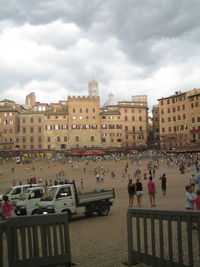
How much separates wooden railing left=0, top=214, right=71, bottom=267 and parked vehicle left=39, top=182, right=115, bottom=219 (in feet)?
23.2

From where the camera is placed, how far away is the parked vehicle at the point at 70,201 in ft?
Result: 44.8

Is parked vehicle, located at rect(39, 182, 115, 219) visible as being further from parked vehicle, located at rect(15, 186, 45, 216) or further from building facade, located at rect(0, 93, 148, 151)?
building facade, located at rect(0, 93, 148, 151)

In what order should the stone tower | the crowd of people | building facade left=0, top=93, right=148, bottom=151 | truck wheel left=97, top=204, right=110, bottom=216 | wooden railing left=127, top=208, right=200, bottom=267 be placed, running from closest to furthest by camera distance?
1. wooden railing left=127, top=208, right=200, bottom=267
2. truck wheel left=97, top=204, right=110, bottom=216
3. the crowd of people
4. building facade left=0, top=93, right=148, bottom=151
5. the stone tower

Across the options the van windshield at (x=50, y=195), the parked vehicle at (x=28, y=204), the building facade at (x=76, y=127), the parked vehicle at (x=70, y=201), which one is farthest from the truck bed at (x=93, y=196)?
the building facade at (x=76, y=127)

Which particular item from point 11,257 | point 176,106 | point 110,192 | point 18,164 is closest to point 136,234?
point 11,257

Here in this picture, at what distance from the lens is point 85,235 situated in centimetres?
1050

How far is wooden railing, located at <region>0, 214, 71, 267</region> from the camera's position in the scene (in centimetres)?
612

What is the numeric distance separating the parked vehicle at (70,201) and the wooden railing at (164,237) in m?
6.92

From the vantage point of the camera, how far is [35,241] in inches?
246

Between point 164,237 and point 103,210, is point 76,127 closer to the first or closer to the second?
point 103,210

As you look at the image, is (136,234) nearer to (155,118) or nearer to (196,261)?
(196,261)

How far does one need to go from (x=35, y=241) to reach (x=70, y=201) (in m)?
7.94

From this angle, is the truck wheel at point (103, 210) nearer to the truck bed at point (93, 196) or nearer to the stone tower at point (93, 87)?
the truck bed at point (93, 196)

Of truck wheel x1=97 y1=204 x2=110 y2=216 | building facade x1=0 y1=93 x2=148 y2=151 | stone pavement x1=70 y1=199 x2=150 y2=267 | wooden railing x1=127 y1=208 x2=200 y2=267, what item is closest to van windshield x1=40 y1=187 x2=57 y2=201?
stone pavement x1=70 y1=199 x2=150 y2=267
